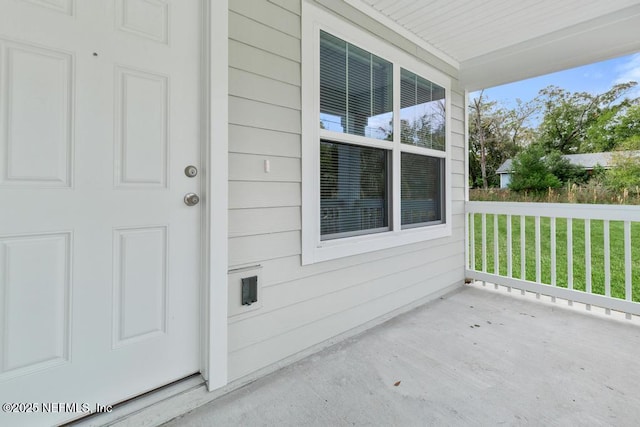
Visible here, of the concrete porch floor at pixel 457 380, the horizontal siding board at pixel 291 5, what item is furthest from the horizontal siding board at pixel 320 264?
the horizontal siding board at pixel 291 5

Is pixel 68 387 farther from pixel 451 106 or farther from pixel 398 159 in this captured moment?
pixel 451 106

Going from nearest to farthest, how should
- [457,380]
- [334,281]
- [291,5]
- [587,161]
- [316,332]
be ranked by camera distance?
[457,380] < [291,5] < [316,332] < [334,281] < [587,161]

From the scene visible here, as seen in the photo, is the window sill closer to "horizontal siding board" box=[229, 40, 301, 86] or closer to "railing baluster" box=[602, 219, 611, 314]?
"horizontal siding board" box=[229, 40, 301, 86]

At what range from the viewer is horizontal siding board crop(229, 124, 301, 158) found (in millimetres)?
1644

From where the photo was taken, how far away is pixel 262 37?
1.74 metres

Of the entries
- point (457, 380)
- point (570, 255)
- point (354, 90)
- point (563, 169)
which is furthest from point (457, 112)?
point (457, 380)

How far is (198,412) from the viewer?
1465mm

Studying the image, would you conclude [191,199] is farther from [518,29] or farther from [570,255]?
[570,255]

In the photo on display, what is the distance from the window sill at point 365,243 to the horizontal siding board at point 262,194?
35 centimetres

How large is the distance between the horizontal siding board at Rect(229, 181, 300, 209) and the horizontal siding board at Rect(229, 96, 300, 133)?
0.34m

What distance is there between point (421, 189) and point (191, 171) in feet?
7.48

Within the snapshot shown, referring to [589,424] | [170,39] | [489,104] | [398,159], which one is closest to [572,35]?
[398,159]

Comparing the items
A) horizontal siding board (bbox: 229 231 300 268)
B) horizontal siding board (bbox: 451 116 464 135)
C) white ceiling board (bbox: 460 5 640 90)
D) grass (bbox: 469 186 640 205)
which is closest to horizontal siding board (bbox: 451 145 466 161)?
horizontal siding board (bbox: 451 116 464 135)

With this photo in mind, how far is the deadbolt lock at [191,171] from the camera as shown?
1.51m
